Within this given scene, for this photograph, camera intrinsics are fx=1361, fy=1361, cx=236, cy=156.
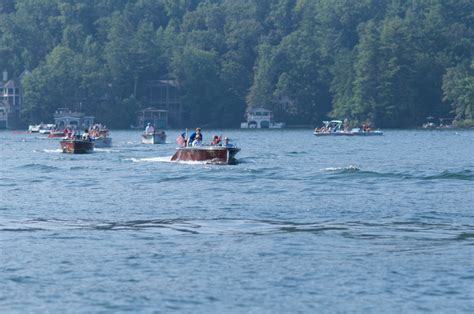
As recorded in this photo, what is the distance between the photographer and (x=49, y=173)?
64.8m

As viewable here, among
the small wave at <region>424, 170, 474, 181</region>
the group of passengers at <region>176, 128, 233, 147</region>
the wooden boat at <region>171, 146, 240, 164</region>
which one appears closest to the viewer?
the small wave at <region>424, 170, 474, 181</region>

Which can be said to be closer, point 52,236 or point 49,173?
point 52,236

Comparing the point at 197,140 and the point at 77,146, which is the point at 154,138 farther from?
the point at 197,140

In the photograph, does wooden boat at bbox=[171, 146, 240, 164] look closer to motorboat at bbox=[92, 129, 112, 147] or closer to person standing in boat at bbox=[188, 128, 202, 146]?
person standing in boat at bbox=[188, 128, 202, 146]

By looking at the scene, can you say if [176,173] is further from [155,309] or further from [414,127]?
[414,127]

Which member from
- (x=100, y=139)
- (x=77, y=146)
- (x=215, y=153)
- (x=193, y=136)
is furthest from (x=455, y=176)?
(x=100, y=139)

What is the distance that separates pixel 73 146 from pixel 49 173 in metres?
21.2

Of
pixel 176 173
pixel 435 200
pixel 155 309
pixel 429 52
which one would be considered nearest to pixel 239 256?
pixel 155 309

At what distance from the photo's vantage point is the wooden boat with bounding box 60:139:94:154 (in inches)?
3376

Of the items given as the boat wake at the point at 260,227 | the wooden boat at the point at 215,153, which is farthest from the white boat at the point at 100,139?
the boat wake at the point at 260,227

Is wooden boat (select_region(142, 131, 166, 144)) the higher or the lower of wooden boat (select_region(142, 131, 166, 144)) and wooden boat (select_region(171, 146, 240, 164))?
the lower

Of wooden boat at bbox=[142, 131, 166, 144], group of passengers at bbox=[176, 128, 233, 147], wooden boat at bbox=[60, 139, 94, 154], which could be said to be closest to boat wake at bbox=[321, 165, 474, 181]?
group of passengers at bbox=[176, 128, 233, 147]

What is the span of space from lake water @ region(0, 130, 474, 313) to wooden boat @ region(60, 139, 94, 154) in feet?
90.7

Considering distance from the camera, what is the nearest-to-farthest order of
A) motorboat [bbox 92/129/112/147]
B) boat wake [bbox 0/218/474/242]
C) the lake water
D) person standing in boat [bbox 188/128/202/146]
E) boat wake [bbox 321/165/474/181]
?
the lake water
boat wake [bbox 0/218/474/242]
boat wake [bbox 321/165/474/181]
person standing in boat [bbox 188/128/202/146]
motorboat [bbox 92/129/112/147]
